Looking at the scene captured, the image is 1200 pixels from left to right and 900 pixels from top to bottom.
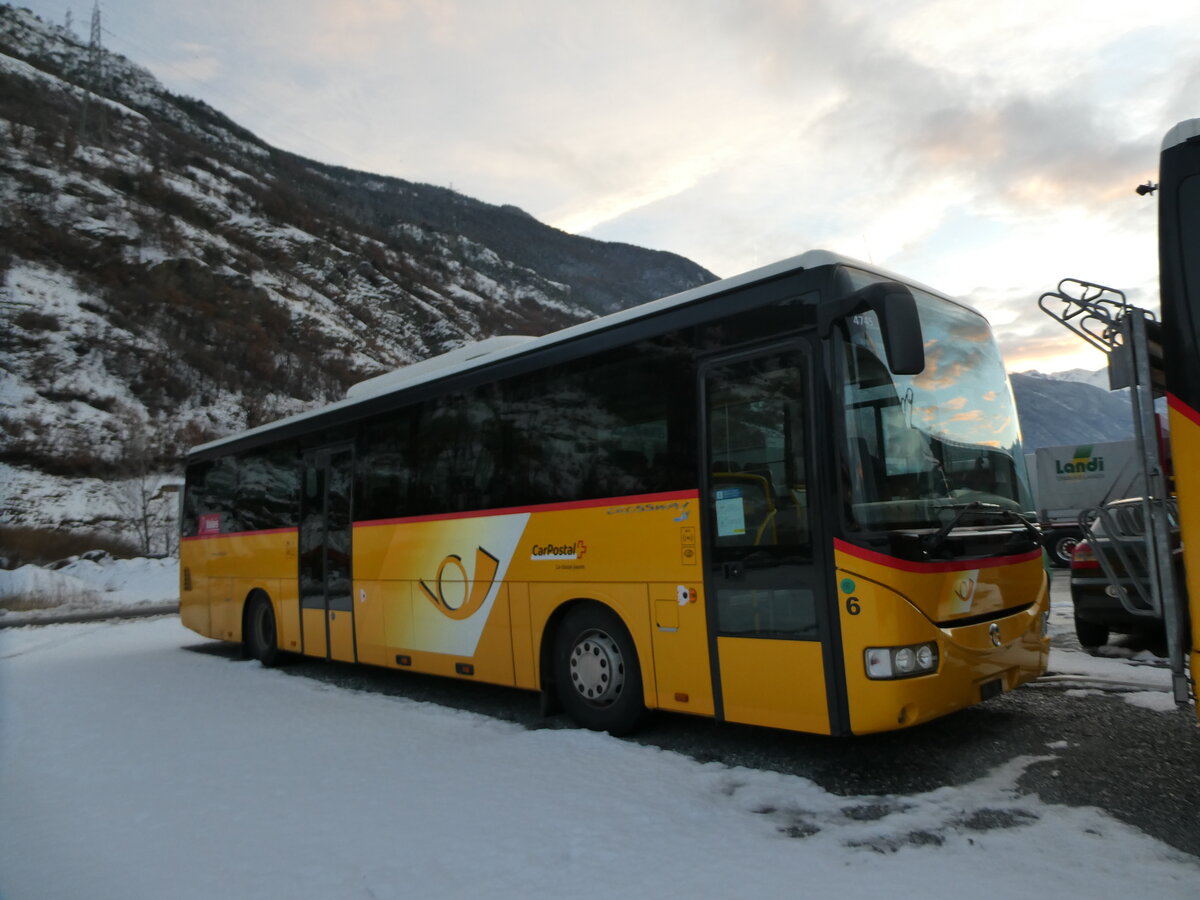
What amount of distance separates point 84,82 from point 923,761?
103671mm

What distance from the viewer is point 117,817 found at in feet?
16.0

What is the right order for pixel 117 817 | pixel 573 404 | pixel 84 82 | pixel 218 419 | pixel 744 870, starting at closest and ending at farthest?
pixel 744 870 < pixel 117 817 < pixel 573 404 < pixel 218 419 < pixel 84 82

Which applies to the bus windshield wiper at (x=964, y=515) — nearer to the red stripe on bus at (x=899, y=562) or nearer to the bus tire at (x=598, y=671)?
the red stripe on bus at (x=899, y=562)

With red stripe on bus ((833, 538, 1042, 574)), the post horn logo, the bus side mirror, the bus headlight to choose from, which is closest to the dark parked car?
red stripe on bus ((833, 538, 1042, 574))

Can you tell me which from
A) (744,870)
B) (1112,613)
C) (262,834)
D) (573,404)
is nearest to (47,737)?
(262,834)

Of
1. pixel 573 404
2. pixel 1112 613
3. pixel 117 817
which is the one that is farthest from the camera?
pixel 1112 613

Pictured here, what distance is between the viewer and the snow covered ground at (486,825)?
147 inches

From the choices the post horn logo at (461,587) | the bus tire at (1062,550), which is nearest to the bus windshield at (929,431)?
the post horn logo at (461,587)

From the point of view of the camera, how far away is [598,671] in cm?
640

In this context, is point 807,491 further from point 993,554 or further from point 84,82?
point 84,82

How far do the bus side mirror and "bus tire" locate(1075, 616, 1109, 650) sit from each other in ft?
16.6

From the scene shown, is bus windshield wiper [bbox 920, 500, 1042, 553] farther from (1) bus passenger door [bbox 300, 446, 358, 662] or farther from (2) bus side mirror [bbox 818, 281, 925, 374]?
(1) bus passenger door [bbox 300, 446, 358, 662]

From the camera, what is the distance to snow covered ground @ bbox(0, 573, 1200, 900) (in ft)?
12.3

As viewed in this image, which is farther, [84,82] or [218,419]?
[84,82]
